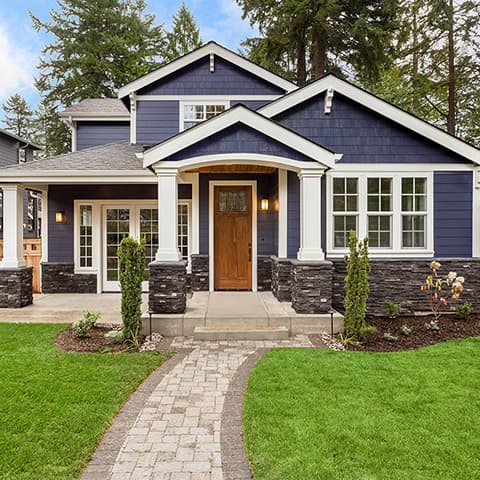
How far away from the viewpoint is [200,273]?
8703mm

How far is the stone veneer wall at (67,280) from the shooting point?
9.30 meters

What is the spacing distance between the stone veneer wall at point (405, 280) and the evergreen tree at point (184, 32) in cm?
1939

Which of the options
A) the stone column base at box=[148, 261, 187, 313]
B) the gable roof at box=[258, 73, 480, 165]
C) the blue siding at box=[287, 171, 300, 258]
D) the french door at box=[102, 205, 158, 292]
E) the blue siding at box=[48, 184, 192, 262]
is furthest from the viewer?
the french door at box=[102, 205, 158, 292]

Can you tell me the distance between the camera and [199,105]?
31.3ft

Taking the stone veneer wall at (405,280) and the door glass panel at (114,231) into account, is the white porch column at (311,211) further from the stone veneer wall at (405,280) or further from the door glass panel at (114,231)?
the door glass panel at (114,231)

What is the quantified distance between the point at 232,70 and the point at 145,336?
23.8 ft

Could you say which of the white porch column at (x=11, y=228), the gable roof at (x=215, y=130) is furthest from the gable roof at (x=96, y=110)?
the gable roof at (x=215, y=130)

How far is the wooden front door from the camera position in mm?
8711

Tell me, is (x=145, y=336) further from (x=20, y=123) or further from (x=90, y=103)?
(x=20, y=123)

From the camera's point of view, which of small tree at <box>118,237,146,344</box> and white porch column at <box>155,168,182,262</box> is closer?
small tree at <box>118,237,146,344</box>

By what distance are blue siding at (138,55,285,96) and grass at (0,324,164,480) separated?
6.90m

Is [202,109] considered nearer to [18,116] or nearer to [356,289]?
[356,289]

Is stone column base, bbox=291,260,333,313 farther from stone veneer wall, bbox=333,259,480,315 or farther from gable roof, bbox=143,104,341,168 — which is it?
gable roof, bbox=143,104,341,168

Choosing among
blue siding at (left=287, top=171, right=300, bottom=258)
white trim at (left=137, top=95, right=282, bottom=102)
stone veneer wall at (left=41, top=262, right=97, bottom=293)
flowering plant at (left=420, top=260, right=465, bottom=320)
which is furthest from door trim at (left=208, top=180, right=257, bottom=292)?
flowering plant at (left=420, top=260, right=465, bottom=320)
